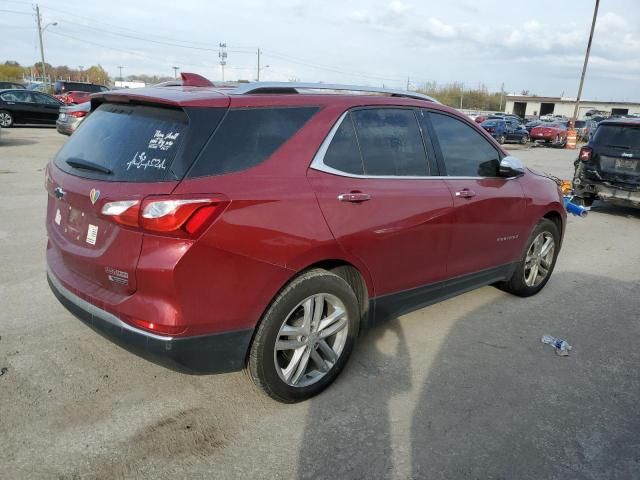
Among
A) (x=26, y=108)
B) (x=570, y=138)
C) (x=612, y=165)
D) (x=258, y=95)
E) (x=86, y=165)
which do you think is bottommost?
(x=570, y=138)

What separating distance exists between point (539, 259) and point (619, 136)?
539 cm

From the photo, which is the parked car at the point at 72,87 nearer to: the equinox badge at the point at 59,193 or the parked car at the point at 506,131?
the parked car at the point at 506,131

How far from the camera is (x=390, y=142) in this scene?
3439 millimetres

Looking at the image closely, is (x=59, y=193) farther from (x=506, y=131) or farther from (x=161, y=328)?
(x=506, y=131)

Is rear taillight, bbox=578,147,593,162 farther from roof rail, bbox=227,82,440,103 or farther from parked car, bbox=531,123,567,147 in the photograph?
parked car, bbox=531,123,567,147

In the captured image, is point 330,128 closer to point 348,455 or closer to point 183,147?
point 183,147

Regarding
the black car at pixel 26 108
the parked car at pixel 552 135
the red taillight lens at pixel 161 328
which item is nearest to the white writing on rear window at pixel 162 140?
the red taillight lens at pixel 161 328

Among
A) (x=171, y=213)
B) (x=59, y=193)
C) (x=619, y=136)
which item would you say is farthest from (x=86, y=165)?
(x=619, y=136)

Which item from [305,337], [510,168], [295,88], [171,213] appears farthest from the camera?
[510,168]

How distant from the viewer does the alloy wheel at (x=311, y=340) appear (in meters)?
2.96

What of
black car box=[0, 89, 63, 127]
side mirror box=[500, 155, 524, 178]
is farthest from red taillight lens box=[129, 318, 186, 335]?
black car box=[0, 89, 63, 127]

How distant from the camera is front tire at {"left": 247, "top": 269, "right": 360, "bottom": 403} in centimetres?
281

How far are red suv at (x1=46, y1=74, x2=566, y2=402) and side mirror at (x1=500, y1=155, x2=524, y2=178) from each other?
22.8 inches

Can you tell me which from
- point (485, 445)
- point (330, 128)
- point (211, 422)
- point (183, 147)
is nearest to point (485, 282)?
point (485, 445)
